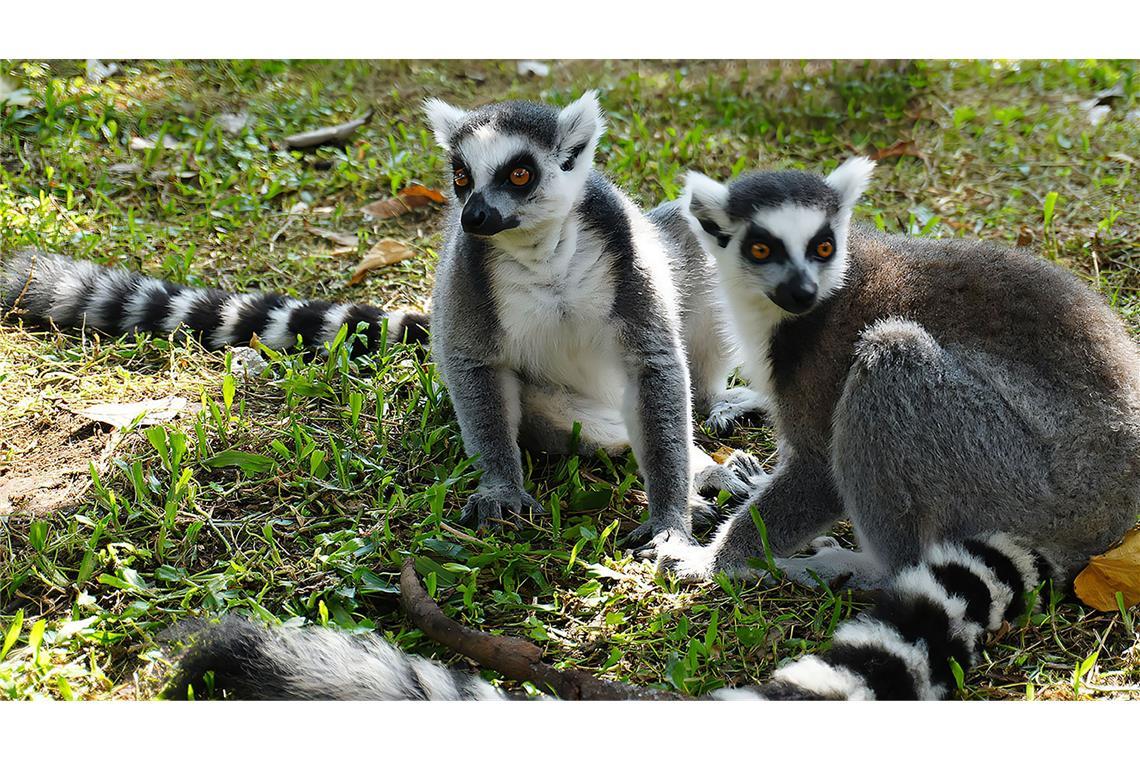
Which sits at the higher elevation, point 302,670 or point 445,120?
point 445,120

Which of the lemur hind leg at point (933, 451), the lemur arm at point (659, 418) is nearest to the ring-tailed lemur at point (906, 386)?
the lemur hind leg at point (933, 451)

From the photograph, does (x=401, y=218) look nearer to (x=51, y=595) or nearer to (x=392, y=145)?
(x=392, y=145)

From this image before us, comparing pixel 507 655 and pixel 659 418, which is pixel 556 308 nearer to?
pixel 659 418

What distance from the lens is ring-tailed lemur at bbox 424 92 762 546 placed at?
135 inches

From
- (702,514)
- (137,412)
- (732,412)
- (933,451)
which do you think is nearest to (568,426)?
(702,514)

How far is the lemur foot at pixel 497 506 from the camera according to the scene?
134 inches

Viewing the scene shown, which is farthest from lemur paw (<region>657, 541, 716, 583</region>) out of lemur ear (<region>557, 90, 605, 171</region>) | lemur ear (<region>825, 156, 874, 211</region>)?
lemur ear (<region>557, 90, 605, 171</region>)

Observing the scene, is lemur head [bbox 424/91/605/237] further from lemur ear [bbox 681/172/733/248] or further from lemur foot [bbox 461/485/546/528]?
lemur foot [bbox 461/485/546/528]

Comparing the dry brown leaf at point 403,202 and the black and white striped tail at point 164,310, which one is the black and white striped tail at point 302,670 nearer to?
the black and white striped tail at point 164,310

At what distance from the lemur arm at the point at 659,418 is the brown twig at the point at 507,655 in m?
0.80

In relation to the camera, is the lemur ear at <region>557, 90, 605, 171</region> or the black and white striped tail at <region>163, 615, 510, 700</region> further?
the lemur ear at <region>557, 90, 605, 171</region>

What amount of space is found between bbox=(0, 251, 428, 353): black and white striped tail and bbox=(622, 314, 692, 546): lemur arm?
4.15 feet

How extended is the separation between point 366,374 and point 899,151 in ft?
10.6

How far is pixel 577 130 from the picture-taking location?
11.6 feet
